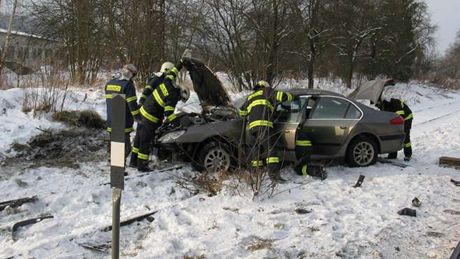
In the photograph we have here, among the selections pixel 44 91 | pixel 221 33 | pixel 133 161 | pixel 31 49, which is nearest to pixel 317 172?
pixel 133 161

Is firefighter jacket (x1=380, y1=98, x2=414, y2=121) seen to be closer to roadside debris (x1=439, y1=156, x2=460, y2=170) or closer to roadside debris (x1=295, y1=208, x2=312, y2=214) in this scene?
roadside debris (x1=439, y1=156, x2=460, y2=170)

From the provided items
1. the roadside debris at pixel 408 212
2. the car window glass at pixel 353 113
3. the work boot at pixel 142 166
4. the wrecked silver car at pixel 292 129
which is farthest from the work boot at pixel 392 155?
the work boot at pixel 142 166

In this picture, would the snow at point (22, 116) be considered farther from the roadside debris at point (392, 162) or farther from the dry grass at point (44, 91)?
the roadside debris at point (392, 162)

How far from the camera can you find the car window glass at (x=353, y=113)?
30.7 ft

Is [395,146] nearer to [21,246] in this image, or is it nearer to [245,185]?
[245,185]

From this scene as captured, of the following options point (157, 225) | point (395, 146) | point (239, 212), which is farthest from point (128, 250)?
point (395, 146)

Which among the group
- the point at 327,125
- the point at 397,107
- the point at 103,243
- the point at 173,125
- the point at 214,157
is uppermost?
the point at 397,107

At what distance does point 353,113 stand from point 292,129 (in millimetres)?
1528

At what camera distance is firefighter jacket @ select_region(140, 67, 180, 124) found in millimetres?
8844

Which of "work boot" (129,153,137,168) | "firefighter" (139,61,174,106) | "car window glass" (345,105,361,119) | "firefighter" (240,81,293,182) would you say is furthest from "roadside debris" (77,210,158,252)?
"car window glass" (345,105,361,119)

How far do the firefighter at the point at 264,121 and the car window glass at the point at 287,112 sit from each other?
0.99ft

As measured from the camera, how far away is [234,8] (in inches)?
898

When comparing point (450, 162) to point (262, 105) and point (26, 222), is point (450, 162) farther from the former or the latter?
point (26, 222)

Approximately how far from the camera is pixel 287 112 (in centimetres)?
888
